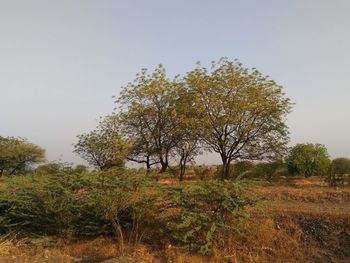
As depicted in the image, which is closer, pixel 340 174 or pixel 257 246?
pixel 257 246

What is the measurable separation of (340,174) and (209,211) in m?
15.0

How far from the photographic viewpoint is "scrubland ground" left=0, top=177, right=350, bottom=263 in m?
9.67

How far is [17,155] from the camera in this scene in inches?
1529

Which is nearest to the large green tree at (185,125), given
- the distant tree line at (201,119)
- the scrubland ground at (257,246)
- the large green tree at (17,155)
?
the distant tree line at (201,119)

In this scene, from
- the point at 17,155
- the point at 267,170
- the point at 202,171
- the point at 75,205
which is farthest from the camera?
the point at 17,155

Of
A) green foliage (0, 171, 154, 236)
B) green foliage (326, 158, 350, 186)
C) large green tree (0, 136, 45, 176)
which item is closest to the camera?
green foliage (0, 171, 154, 236)

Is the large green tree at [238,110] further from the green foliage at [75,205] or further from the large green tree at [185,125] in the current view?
the green foliage at [75,205]

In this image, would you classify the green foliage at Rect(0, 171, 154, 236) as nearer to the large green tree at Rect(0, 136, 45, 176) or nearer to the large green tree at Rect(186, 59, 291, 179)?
the large green tree at Rect(186, 59, 291, 179)

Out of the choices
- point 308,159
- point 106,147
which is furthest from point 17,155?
point 308,159

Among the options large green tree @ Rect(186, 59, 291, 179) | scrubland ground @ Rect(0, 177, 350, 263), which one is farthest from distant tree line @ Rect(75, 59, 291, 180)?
scrubland ground @ Rect(0, 177, 350, 263)

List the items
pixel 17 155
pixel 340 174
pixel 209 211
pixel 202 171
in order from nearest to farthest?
pixel 209 211 → pixel 340 174 → pixel 202 171 → pixel 17 155

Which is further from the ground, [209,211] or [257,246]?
[209,211]

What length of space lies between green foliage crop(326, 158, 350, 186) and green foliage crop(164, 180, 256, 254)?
1278cm

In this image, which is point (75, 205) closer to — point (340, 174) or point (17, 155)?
point (340, 174)
